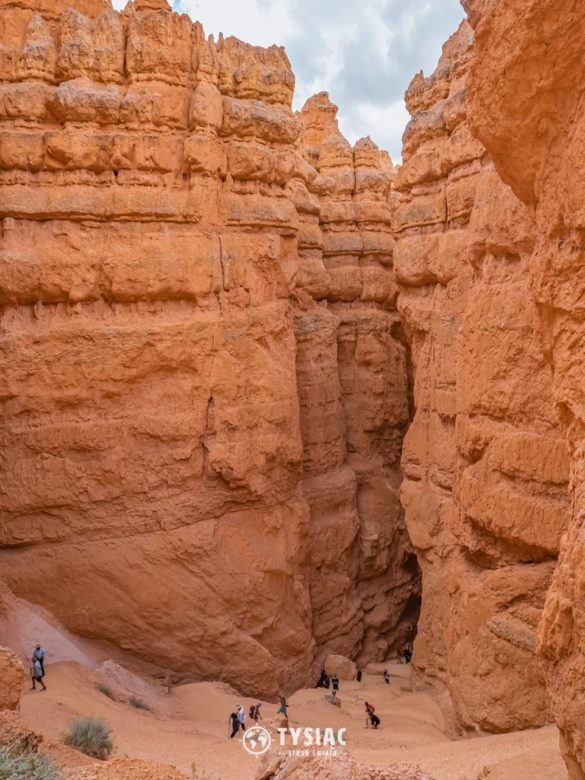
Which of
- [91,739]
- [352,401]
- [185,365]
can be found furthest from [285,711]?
[352,401]

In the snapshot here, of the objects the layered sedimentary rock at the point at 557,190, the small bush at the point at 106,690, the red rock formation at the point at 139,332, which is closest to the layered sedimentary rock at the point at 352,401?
the red rock formation at the point at 139,332

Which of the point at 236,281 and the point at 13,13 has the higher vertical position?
the point at 13,13

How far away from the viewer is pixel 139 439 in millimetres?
11961

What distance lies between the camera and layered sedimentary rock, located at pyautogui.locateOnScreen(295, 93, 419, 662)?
15648 millimetres

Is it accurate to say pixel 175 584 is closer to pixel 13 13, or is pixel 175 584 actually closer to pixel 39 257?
pixel 39 257

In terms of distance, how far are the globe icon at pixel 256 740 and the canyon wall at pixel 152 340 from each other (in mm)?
2827

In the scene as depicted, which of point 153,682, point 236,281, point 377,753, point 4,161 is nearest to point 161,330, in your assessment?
point 236,281

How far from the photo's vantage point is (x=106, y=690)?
1012cm

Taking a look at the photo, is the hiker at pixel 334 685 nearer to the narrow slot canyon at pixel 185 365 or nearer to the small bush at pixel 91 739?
the narrow slot canyon at pixel 185 365

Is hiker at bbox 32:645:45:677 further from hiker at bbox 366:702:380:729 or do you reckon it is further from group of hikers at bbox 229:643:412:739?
hiker at bbox 366:702:380:729

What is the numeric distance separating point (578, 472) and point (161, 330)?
8.23 meters

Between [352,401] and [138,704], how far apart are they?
9121mm

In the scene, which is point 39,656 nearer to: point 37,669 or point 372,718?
point 37,669

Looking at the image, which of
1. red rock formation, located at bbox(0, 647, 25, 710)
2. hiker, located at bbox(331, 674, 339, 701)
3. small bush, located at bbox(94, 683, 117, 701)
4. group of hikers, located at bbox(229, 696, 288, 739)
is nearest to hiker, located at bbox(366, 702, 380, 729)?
group of hikers, located at bbox(229, 696, 288, 739)
